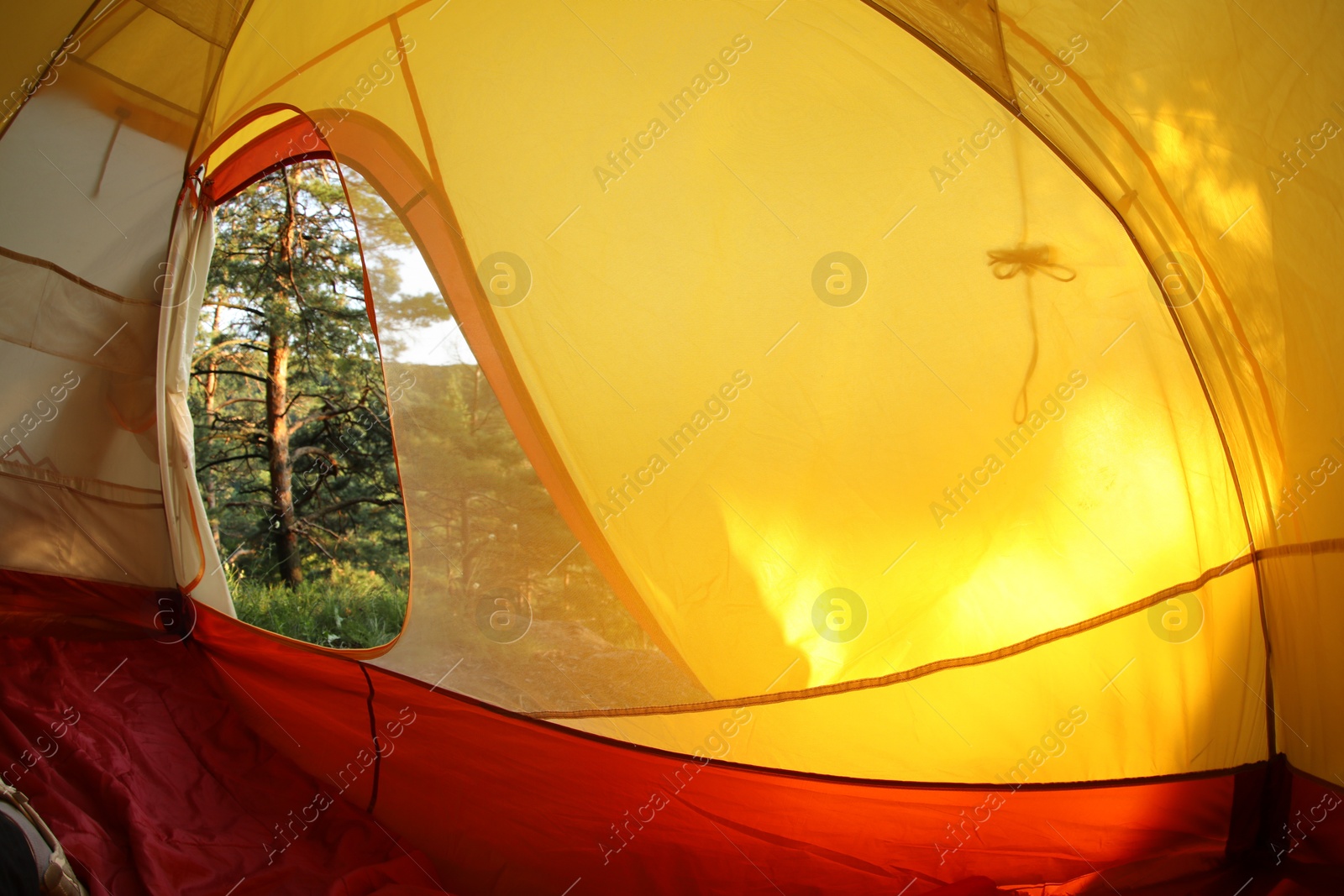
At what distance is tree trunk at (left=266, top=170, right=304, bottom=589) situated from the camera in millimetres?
6316

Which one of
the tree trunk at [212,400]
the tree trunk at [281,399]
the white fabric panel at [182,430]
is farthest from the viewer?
the tree trunk at [212,400]

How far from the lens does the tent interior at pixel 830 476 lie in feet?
5.12

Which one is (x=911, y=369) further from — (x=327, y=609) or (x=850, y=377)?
(x=327, y=609)

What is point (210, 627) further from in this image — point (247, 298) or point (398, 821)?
point (247, 298)

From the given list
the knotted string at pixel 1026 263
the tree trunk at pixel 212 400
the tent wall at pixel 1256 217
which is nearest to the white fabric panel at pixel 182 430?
the knotted string at pixel 1026 263

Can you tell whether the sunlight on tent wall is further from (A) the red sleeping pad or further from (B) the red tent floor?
→ (A) the red sleeping pad

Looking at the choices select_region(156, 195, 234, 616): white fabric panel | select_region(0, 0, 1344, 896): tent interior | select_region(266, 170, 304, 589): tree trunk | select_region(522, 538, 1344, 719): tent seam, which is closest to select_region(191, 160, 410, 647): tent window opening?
select_region(266, 170, 304, 589): tree trunk

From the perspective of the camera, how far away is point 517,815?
1.81m

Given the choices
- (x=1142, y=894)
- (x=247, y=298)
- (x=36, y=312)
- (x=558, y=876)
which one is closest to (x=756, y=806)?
(x=558, y=876)

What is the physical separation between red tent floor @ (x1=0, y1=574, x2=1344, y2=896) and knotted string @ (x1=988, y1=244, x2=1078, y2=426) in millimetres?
806

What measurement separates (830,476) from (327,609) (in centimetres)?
569

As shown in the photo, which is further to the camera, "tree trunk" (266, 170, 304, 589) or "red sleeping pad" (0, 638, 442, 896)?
"tree trunk" (266, 170, 304, 589)

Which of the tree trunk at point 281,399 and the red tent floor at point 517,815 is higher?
the tree trunk at point 281,399

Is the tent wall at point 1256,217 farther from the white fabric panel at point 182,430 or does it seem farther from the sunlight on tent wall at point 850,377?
the white fabric panel at point 182,430
